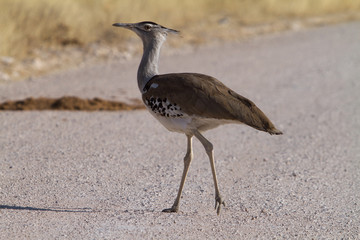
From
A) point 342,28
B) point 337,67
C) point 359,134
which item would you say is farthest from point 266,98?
point 342,28

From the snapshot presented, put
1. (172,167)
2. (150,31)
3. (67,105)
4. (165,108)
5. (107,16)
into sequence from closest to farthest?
(165,108), (150,31), (172,167), (67,105), (107,16)

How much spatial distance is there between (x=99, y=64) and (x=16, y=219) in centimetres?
609

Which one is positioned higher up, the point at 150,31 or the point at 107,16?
the point at 150,31

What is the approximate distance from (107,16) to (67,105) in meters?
4.80

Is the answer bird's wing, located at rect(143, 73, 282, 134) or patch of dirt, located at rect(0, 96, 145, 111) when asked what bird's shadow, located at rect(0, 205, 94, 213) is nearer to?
bird's wing, located at rect(143, 73, 282, 134)

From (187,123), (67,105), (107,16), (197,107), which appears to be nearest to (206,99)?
(197,107)

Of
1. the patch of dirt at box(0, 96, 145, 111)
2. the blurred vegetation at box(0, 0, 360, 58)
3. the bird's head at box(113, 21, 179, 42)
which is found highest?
the bird's head at box(113, 21, 179, 42)

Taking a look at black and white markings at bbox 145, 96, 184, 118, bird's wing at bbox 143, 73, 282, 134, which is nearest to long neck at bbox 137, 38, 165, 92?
bird's wing at bbox 143, 73, 282, 134

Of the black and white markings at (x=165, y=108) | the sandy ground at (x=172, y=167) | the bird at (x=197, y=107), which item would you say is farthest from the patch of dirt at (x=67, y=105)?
the black and white markings at (x=165, y=108)

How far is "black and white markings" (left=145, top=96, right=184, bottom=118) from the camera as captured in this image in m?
4.52

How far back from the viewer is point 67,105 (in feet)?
25.3

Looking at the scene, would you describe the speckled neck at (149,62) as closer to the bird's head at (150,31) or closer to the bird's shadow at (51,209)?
the bird's head at (150,31)

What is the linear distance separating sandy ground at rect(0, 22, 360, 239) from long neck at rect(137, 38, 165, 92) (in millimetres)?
936

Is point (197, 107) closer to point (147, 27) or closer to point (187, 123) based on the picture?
point (187, 123)
